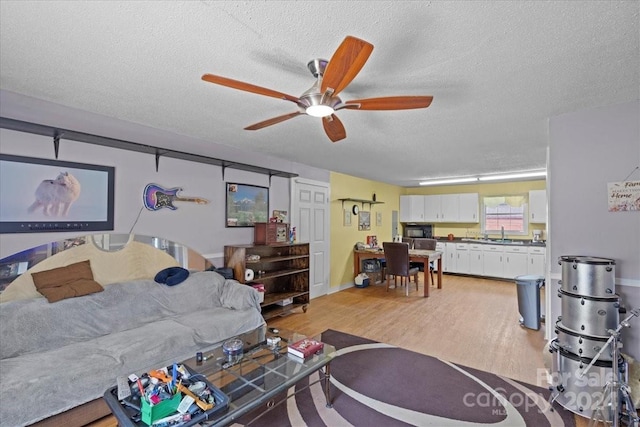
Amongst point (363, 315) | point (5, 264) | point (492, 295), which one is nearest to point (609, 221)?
point (363, 315)

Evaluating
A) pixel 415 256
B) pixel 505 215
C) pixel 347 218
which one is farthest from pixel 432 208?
pixel 347 218

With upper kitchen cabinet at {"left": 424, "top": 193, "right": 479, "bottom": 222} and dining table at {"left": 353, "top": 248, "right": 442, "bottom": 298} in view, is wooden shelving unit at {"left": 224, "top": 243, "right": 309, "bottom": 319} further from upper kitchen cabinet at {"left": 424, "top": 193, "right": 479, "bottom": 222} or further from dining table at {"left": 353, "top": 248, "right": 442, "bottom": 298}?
upper kitchen cabinet at {"left": 424, "top": 193, "right": 479, "bottom": 222}

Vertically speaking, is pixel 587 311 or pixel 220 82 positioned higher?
pixel 220 82

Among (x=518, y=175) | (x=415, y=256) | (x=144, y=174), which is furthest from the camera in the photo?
(x=518, y=175)

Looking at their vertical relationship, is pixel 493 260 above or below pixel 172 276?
below

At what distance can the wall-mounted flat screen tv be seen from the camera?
2297 mm

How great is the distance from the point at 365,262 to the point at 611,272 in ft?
14.9

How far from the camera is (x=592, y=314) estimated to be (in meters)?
2.09

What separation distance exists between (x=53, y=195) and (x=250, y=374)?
2.25m

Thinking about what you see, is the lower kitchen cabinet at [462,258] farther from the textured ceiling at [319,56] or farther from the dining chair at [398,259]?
the textured ceiling at [319,56]

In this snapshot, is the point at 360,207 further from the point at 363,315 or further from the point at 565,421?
the point at 565,421

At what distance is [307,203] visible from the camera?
519 cm

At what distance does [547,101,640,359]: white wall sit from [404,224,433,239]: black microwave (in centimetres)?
543

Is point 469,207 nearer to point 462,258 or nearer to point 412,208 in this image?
point 462,258
